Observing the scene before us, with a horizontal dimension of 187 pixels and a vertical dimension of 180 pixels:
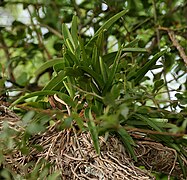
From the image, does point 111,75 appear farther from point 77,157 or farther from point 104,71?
point 77,157

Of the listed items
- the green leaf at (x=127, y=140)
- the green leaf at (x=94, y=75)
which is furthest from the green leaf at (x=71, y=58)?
the green leaf at (x=127, y=140)

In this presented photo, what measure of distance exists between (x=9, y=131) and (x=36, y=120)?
0.29ft

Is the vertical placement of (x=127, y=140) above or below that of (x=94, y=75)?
below

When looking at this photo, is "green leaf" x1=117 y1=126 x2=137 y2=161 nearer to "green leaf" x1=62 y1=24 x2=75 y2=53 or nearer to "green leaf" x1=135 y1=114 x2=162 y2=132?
"green leaf" x1=135 y1=114 x2=162 y2=132

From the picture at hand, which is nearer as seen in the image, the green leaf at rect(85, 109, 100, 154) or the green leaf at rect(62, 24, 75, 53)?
the green leaf at rect(85, 109, 100, 154)

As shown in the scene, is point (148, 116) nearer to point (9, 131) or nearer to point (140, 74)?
point (140, 74)

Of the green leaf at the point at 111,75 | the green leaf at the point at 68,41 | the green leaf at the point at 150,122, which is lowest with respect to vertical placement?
the green leaf at the point at 150,122

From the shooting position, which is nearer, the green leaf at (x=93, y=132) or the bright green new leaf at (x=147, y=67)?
the green leaf at (x=93, y=132)

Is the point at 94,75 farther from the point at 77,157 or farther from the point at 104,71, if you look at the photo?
the point at 77,157

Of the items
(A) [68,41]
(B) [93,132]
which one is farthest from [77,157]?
(A) [68,41]

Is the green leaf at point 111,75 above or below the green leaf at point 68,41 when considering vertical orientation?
below

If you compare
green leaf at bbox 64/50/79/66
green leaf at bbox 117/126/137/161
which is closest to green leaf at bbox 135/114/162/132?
green leaf at bbox 117/126/137/161

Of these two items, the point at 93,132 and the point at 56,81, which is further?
the point at 56,81

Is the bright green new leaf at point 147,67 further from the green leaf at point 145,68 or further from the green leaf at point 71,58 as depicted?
the green leaf at point 71,58
